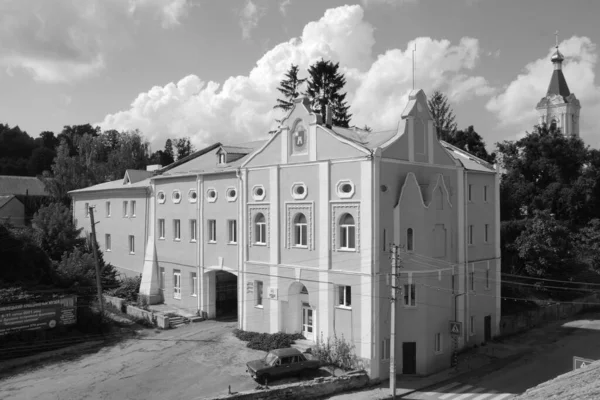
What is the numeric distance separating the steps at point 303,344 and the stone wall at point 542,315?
15298mm

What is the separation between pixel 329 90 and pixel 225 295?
28.2m

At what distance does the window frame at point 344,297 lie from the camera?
27297 mm

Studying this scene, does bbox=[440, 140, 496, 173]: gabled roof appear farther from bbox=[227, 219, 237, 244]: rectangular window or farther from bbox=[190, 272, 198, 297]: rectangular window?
bbox=[190, 272, 198, 297]: rectangular window

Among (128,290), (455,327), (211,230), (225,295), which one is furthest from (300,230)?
(128,290)

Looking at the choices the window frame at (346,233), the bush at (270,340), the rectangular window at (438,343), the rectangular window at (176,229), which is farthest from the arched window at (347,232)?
the rectangular window at (176,229)

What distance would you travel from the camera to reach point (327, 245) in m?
27.7

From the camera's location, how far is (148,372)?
26344 millimetres

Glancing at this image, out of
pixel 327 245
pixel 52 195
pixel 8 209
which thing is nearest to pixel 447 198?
pixel 327 245

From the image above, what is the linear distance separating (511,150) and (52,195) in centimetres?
5336

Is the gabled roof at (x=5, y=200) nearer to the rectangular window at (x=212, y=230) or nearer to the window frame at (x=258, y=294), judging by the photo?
the rectangular window at (x=212, y=230)

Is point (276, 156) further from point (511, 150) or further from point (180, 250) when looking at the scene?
point (511, 150)

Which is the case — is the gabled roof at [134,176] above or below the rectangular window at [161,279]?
above

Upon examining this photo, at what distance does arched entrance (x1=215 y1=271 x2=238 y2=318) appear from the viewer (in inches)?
1471

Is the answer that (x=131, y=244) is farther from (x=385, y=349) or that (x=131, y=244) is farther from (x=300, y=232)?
(x=385, y=349)
